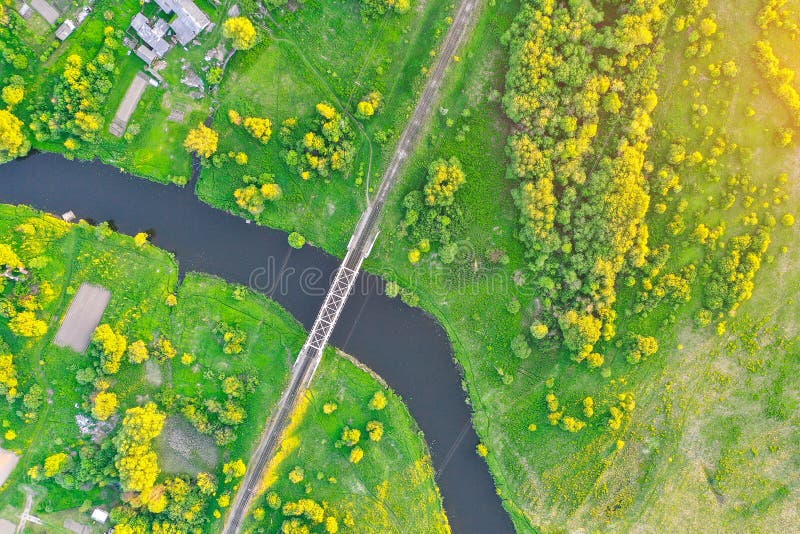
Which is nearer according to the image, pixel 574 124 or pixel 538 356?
pixel 574 124

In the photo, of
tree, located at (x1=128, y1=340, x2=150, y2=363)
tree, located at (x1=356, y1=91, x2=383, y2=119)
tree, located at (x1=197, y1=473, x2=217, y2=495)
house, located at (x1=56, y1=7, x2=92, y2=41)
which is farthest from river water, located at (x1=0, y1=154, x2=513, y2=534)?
tree, located at (x1=197, y1=473, x2=217, y2=495)

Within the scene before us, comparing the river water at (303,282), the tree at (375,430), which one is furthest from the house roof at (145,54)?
the tree at (375,430)

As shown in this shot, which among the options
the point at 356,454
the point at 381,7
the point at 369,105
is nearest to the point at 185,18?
the point at 381,7

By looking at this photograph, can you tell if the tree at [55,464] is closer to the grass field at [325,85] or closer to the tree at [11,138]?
the grass field at [325,85]

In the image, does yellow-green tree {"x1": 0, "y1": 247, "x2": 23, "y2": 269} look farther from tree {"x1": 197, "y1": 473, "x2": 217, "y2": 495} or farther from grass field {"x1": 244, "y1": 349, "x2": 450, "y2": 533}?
grass field {"x1": 244, "y1": 349, "x2": 450, "y2": 533}

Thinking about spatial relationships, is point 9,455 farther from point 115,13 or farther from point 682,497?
point 682,497

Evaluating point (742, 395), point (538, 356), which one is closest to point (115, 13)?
point (538, 356)

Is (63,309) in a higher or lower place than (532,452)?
lower
